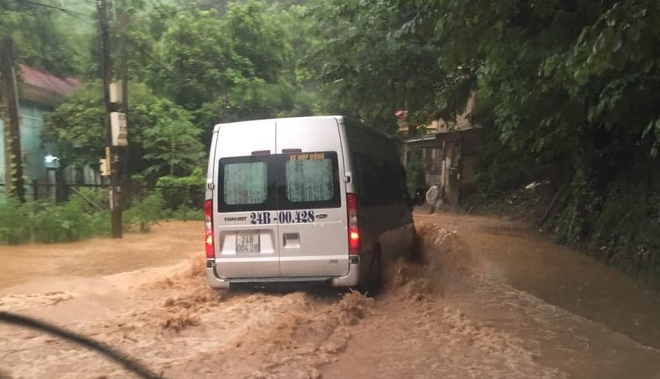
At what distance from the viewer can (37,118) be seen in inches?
1022

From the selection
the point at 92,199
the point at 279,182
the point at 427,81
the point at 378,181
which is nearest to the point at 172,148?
the point at 92,199

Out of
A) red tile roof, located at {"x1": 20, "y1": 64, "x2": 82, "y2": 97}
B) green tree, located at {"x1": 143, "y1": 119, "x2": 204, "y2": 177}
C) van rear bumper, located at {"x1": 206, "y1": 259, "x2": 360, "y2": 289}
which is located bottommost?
van rear bumper, located at {"x1": 206, "y1": 259, "x2": 360, "y2": 289}

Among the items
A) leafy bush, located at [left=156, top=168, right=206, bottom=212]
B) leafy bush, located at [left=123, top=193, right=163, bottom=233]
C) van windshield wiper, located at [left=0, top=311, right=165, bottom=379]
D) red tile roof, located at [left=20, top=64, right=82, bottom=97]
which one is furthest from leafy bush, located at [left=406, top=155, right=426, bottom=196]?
van windshield wiper, located at [left=0, top=311, right=165, bottom=379]

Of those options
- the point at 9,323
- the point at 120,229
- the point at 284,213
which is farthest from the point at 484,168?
the point at 9,323

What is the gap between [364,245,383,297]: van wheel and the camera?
8.82 metres

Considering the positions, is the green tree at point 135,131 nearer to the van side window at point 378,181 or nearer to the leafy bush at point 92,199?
the leafy bush at point 92,199

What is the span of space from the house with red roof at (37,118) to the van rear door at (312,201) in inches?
749

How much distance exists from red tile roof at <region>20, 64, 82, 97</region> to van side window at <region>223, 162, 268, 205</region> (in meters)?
18.8

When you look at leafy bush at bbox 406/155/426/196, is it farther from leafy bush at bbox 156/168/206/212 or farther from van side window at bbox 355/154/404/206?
van side window at bbox 355/154/404/206

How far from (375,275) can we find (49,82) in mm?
22101

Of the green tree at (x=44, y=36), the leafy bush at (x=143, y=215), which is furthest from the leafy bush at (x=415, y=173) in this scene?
the leafy bush at (x=143, y=215)

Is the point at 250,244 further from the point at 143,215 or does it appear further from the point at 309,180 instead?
the point at 143,215

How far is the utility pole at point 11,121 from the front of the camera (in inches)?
618

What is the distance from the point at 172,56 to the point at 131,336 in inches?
874
